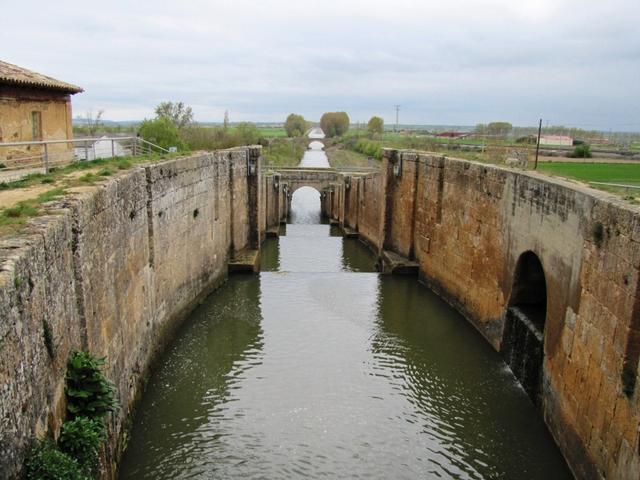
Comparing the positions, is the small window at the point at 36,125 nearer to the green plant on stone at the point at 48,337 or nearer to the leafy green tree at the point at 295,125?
the green plant on stone at the point at 48,337

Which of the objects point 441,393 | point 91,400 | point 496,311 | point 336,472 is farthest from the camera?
point 496,311

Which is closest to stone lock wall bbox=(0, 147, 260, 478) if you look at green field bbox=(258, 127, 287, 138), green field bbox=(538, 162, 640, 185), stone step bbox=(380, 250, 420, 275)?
stone step bbox=(380, 250, 420, 275)

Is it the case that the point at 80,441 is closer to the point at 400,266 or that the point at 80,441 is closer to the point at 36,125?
the point at 36,125

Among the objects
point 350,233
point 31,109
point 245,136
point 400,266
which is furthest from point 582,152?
point 245,136

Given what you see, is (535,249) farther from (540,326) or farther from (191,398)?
(191,398)

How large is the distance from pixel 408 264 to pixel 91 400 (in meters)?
12.4

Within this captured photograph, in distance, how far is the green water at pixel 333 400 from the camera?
772 cm

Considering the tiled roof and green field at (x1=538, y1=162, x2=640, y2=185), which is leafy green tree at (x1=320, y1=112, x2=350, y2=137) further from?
the tiled roof

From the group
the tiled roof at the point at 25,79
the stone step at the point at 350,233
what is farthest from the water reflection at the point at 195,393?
the stone step at the point at 350,233

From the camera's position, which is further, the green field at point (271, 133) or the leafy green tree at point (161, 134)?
the green field at point (271, 133)

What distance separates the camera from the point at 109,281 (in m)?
7.85

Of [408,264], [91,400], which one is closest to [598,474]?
[91,400]

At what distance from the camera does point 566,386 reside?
8.02m

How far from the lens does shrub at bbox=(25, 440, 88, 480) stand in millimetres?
4473
